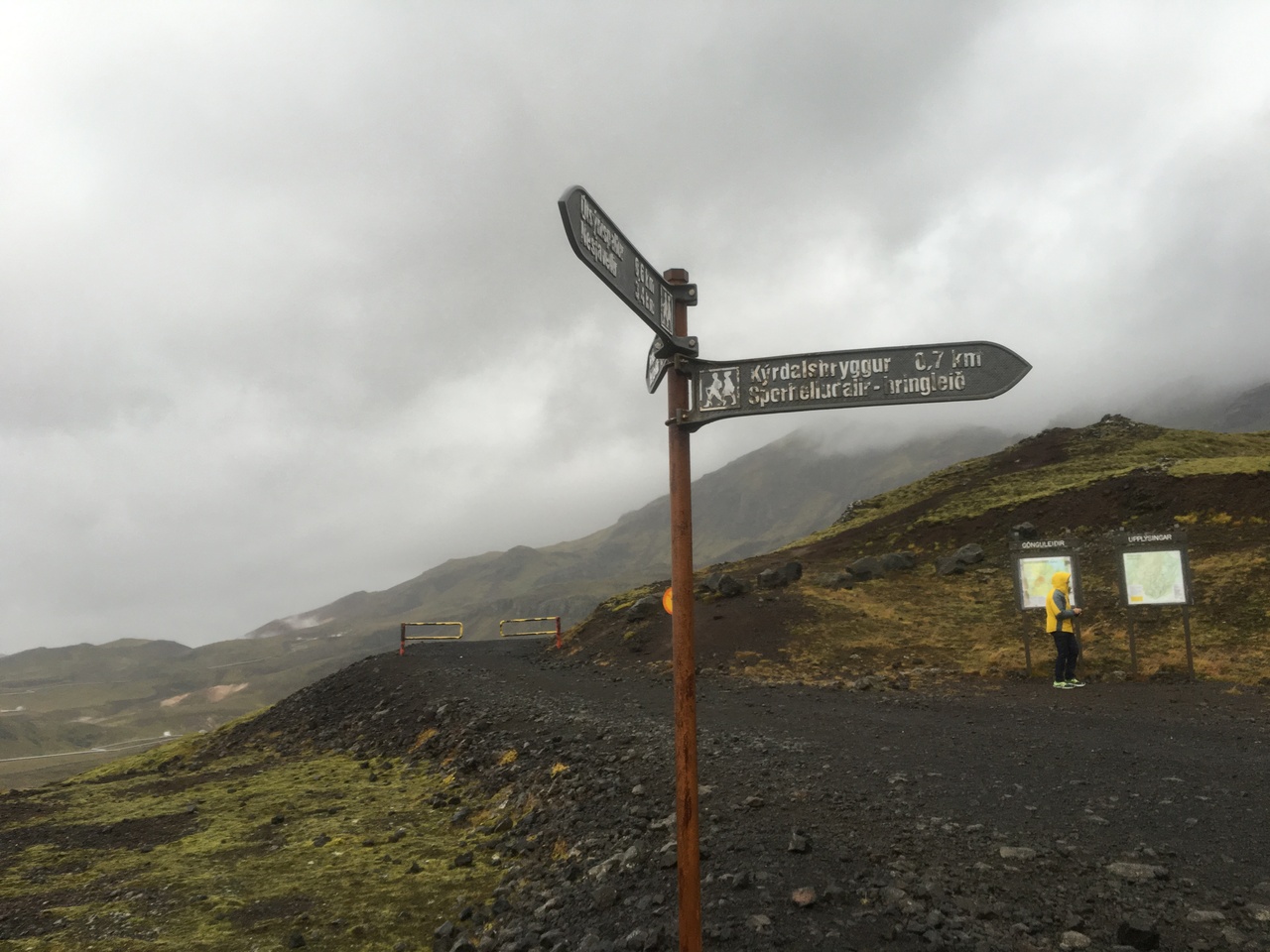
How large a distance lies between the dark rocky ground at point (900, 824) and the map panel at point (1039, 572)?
3.44 metres

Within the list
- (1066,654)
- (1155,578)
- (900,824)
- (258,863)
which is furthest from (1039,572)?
(258,863)

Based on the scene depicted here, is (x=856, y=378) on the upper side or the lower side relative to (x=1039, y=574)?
upper

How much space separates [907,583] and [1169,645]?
954 centimetres

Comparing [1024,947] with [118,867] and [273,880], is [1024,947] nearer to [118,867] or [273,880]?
[273,880]

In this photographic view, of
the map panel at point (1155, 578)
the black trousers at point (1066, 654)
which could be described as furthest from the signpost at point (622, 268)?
the map panel at point (1155, 578)

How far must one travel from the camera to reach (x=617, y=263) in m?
4.27

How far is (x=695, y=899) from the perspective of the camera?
14.5 ft

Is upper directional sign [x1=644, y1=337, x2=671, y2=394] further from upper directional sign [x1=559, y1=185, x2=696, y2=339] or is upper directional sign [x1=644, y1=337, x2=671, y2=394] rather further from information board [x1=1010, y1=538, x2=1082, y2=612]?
information board [x1=1010, y1=538, x2=1082, y2=612]

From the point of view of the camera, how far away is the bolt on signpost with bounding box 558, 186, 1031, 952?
4.50 m

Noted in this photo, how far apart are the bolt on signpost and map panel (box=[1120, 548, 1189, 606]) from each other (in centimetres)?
1586

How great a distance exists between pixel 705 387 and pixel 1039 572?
17.1 meters

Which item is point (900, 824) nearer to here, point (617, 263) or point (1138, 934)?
point (1138, 934)

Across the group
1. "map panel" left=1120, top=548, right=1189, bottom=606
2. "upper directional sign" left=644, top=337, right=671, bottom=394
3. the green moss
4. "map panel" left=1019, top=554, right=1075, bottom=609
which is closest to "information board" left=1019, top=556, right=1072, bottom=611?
"map panel" left=1019, top=554, right=1075, bottom=609

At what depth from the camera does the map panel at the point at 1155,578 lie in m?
17.6
